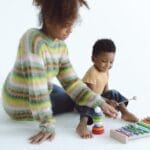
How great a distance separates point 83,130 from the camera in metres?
1.14

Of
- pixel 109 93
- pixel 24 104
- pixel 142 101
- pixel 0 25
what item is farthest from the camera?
pixel 0 25

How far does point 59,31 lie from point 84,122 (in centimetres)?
29

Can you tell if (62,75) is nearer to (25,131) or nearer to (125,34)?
(25,131)

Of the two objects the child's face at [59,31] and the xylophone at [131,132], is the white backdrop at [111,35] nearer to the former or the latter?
the xylophone at [131,132]

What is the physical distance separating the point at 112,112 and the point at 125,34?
100 cm

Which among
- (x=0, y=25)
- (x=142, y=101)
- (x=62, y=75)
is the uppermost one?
(x=0, y=25)

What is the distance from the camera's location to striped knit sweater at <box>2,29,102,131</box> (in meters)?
1.10

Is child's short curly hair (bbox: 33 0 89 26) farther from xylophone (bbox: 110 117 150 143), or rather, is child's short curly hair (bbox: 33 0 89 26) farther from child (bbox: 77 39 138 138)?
xylophone (bbox: 110 117 150 143)

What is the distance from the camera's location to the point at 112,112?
118cm

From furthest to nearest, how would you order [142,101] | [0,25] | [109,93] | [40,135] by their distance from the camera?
1. [0,25]
2. [142,101]
3. [109,93]
4. [40,135]

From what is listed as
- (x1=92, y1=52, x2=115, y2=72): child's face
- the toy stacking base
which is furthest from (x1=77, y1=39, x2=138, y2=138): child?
the toy stacking base

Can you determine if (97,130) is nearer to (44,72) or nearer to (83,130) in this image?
(83,130)

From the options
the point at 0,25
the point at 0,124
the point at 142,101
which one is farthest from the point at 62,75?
the point at 0,25

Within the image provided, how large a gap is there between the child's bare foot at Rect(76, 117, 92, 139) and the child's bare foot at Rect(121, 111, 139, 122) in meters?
0.17
